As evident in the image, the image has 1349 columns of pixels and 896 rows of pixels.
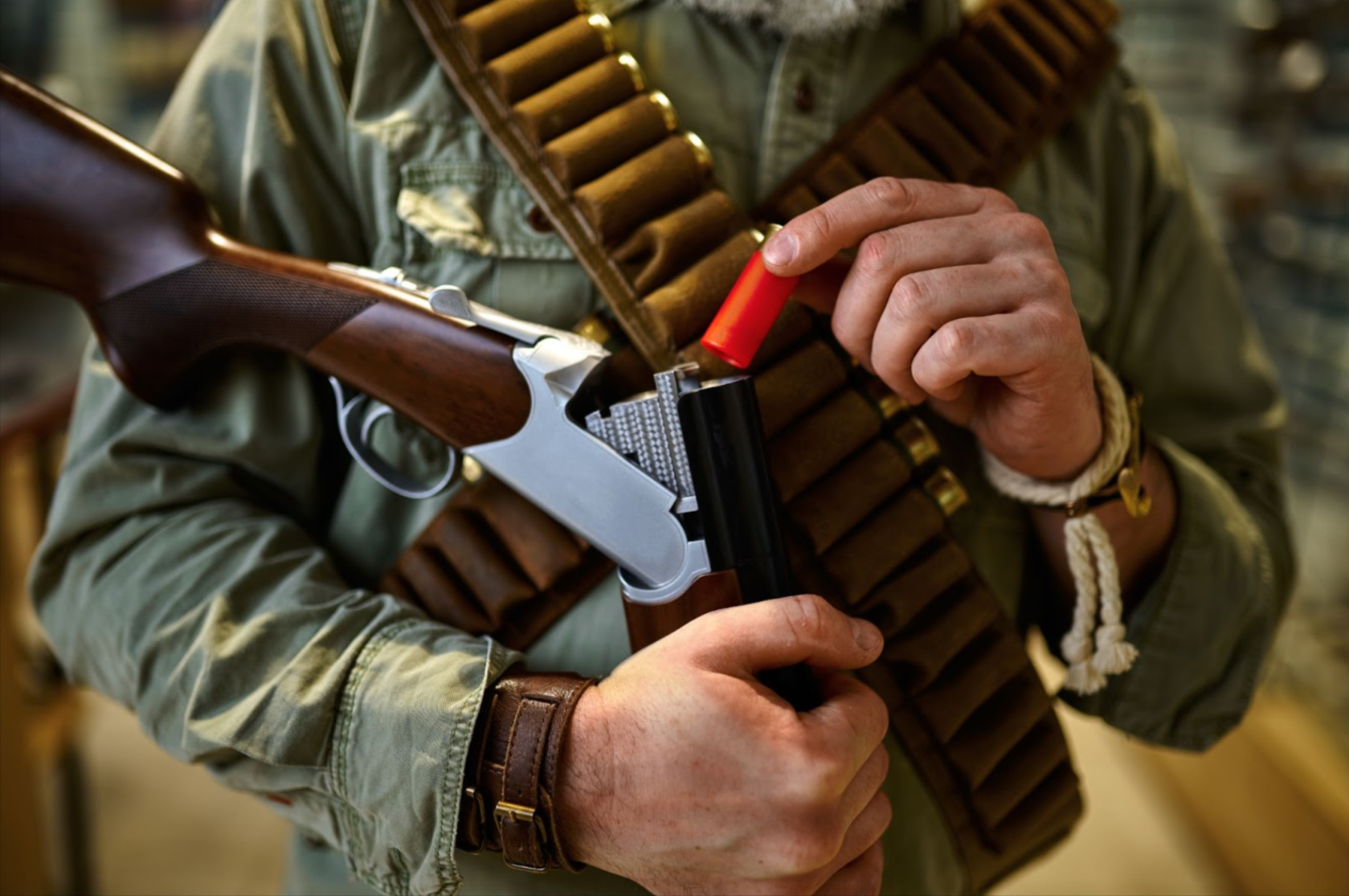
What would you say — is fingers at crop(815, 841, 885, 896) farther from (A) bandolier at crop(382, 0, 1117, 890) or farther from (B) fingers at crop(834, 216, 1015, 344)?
(B) fingers at crop(834, 216, 1015, 344)

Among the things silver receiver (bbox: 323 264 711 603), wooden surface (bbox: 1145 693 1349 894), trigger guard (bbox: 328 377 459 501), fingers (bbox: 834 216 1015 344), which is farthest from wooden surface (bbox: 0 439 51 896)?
wooden surface (bbox: 1145 693 1349 894)

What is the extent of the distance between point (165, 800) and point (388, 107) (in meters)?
2.15

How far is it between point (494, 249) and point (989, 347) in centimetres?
37

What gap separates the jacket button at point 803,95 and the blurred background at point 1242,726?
148 centimetres

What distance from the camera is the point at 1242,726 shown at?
2090 mm

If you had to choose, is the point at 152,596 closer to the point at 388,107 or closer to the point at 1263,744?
the point at 388,107

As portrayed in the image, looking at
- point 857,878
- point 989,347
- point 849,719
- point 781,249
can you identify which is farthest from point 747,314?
point 857,878

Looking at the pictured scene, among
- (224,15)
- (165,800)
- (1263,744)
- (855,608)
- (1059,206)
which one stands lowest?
(1263,744)

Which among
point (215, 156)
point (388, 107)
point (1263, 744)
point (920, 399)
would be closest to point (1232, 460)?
point (920, 399)

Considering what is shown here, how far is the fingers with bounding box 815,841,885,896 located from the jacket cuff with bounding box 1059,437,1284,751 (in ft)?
1.02

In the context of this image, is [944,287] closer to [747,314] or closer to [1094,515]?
[747,314]

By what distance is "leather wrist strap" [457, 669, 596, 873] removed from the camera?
0.65 meters

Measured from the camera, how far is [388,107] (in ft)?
2.56

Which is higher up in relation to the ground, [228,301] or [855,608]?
[228,301]
